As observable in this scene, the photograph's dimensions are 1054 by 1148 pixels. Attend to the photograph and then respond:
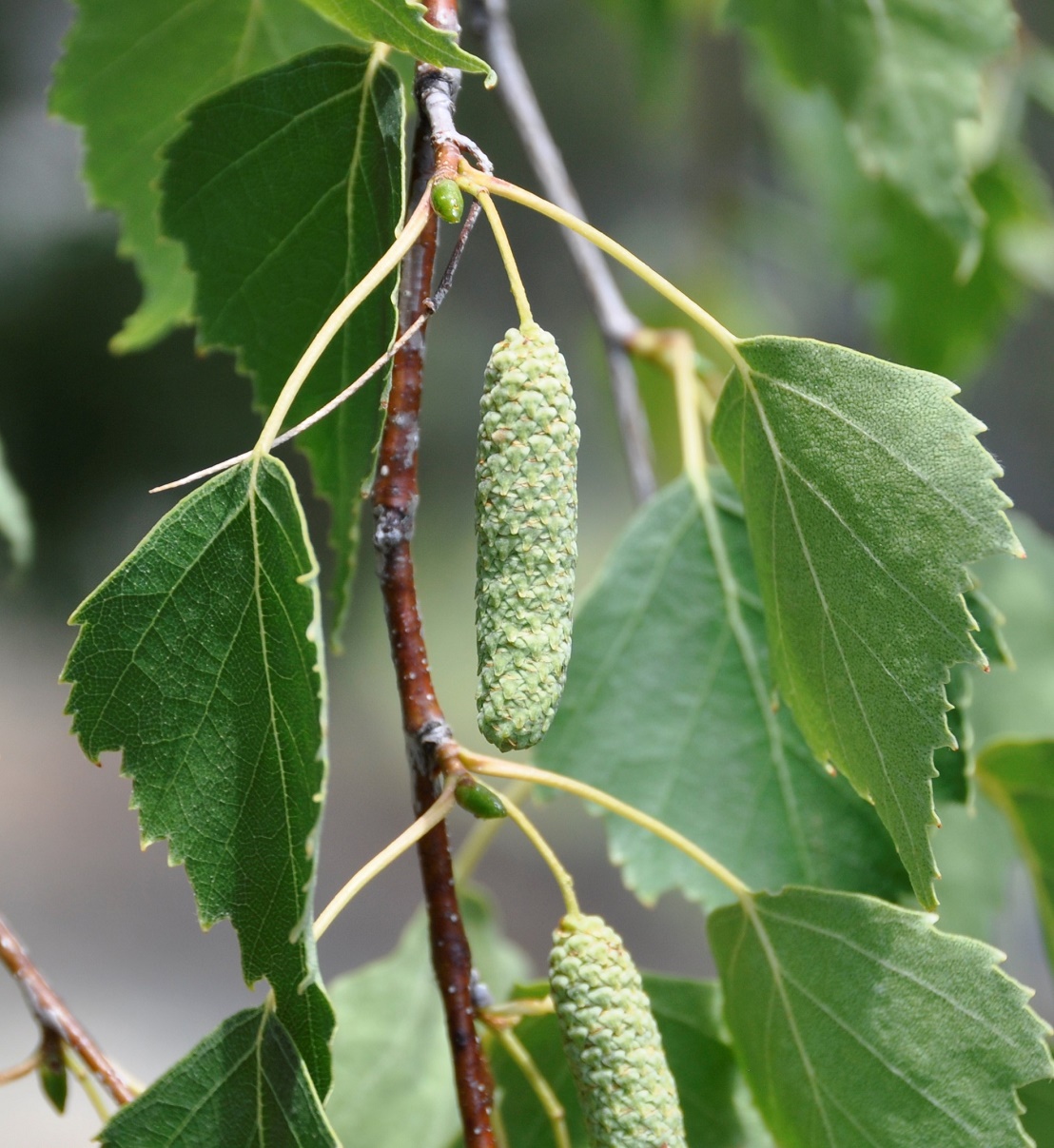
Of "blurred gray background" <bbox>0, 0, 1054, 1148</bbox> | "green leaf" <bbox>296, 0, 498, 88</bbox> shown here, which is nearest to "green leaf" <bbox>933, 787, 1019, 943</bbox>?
"blurred gray background" <bbox>0, 0, 1054, 1148</bbox>

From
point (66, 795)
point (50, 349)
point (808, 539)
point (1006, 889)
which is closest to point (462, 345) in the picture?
point (50, 349)

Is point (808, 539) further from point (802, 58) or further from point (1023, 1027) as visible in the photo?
point (802, 58)

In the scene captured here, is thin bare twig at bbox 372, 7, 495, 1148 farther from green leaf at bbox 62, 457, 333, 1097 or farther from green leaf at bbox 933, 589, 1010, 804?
green leaf at bbox 933, 589, 1010, 804

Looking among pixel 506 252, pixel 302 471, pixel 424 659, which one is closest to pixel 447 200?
pixel 506 252

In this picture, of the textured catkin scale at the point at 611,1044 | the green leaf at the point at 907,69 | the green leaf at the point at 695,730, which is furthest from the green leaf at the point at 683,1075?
the green leaf at the point at 907,69

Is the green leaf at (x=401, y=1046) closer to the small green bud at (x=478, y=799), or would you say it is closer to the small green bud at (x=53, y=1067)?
the small green bud at (x=53, y=1067)
